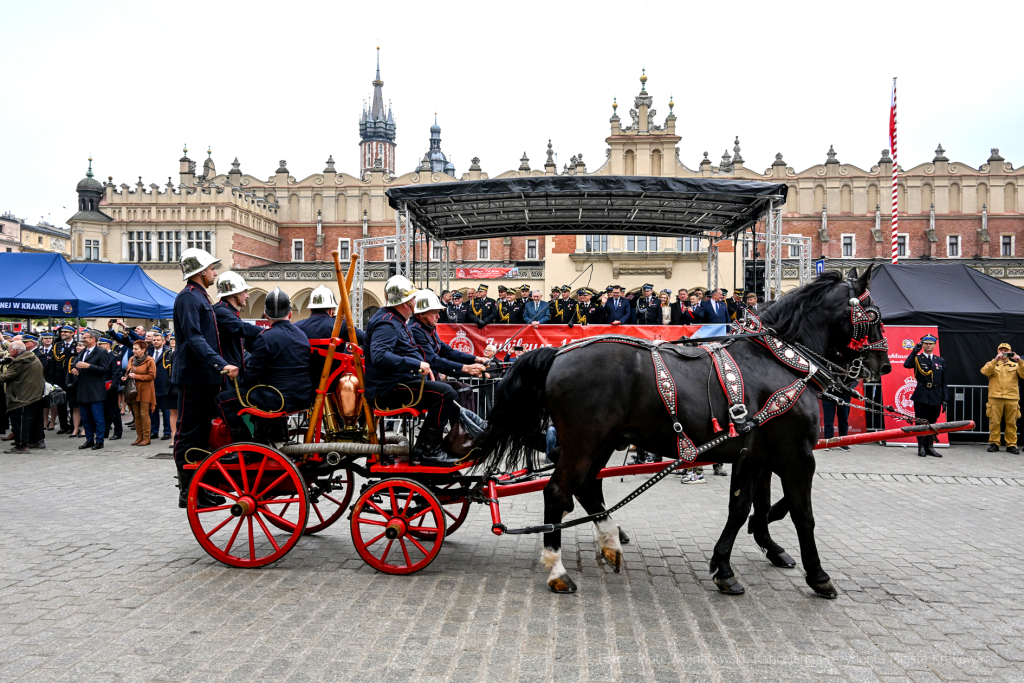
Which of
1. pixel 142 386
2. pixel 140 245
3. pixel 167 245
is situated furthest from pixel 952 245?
pixel 140 245

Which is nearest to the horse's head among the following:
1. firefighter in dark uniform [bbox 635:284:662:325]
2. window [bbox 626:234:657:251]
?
firefighter in dark uniform [bbox 635:284:662:325]

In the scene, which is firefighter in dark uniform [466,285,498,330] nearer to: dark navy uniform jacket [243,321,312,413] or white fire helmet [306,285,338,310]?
white fire helmet [306,285,338,310]

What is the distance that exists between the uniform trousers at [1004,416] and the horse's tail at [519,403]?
34.3ft

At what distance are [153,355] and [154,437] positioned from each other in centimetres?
159

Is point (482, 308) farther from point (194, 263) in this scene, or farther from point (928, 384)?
point (194, 263)

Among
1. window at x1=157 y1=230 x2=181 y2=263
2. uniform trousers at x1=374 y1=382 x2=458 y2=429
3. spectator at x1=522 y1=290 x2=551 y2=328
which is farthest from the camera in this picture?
window at x1=157 y1=230 x2=181 y2=263

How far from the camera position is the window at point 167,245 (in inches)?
1774

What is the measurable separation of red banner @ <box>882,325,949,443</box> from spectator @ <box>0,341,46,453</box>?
14.1 meters

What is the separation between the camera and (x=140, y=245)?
1794 inches

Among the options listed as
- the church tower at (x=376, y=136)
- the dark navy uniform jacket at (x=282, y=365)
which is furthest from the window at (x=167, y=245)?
the church tower at (x=376, y=136)

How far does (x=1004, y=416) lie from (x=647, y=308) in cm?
629

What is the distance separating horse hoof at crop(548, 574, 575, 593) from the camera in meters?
4.46

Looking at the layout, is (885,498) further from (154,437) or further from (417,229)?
(154,437)

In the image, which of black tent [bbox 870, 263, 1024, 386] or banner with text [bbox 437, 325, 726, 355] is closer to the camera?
banner with text [bbox 437, 325, 726, 355]
